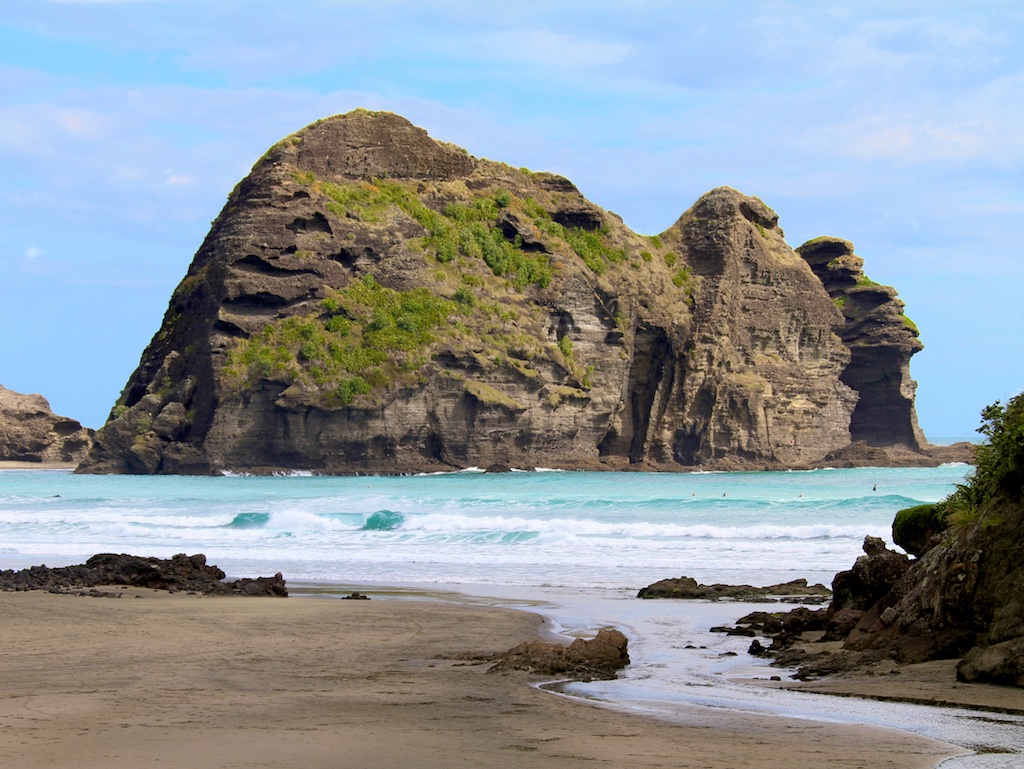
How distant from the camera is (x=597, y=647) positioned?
37.2 ft

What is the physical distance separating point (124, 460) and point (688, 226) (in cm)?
5536

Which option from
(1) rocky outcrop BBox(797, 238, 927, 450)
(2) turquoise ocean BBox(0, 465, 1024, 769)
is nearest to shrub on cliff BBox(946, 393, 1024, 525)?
(2) turquoise ocean BBox(0, 465, 1024, 769)

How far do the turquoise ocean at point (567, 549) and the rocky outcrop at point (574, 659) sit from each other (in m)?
0.26

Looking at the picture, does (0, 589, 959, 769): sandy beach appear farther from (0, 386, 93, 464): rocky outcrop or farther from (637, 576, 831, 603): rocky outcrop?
(0, 386, 93, 464): rocky outcrop

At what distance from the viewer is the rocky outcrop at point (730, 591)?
18125 millimetres

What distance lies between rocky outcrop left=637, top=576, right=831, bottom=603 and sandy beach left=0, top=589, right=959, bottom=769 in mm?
4551

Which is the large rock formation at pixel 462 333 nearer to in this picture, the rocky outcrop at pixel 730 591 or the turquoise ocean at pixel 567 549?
the turquoise ocean at pixel 567 549

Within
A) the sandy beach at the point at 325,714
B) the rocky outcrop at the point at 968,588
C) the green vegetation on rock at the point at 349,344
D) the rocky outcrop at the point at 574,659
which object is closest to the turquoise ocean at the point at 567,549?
the rocky outcrop at the point at 574,659

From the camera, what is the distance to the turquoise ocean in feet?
32.6

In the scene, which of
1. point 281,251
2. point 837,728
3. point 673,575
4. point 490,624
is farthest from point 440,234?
point 837,728

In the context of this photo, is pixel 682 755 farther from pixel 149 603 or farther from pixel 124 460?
pixel 124 460

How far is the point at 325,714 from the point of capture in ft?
28.8

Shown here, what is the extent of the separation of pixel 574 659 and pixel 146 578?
34.5 feet

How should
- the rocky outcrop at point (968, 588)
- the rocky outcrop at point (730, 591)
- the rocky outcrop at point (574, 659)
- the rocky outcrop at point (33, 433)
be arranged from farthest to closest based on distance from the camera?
the rocky outcrop at point (33, 433) → the rocky outcrop at point (730, 591) → the rocky outcrop at point (574, 659) → the rocky outcrop at point (968, 588)
